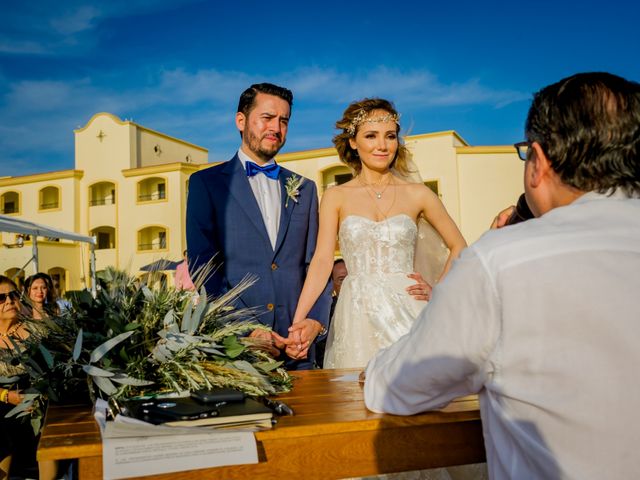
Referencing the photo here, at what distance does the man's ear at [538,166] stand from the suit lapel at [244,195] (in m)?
2.10

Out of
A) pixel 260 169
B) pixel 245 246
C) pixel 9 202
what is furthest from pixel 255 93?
pixel 9 202

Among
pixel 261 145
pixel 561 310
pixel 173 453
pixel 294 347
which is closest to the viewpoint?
pixel 561 310

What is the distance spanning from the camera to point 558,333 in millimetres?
1236

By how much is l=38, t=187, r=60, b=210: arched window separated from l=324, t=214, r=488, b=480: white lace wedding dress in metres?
34.3

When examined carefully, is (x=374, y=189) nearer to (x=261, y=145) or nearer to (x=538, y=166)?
(x=261, y=145)

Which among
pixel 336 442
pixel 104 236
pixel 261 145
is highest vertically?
pixel 104 236

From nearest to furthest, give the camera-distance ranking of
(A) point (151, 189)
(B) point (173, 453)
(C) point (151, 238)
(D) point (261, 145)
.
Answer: (B) point (173, 453)
(D) point (261, 145)
(C) point (151, 238)
(A) point (151, 189)

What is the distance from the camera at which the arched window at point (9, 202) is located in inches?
1387

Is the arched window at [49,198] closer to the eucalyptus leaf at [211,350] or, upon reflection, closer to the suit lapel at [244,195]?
the suit lapel at [244,195]

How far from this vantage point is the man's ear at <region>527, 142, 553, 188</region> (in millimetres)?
1434

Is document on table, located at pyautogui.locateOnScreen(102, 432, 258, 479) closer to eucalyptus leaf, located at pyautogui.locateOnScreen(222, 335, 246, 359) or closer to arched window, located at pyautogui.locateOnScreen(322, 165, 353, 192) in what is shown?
eucalyptus leaf, located at pyautogui.locateOnScreen(222, 335, 246, 359)

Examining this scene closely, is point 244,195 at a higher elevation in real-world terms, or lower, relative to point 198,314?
higher

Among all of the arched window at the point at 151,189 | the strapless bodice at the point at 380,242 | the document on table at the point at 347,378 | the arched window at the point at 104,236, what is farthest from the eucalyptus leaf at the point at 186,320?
the arched window at the point at 104,236

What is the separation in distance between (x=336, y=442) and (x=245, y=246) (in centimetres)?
193
